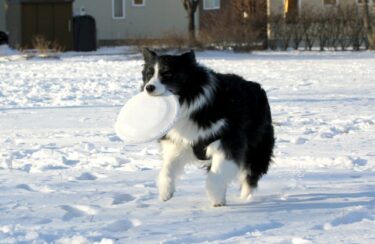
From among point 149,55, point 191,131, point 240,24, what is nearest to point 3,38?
point 240,24

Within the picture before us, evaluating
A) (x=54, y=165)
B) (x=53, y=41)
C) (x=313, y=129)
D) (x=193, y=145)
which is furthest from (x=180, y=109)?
(x=53, y=41)

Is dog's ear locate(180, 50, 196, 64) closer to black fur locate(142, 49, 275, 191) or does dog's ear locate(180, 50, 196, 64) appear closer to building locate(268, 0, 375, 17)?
black fur locate(142, 49, 275, 191)

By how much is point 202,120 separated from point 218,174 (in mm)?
466

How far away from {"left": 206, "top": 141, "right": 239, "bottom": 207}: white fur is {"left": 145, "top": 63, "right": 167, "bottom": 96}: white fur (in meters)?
0.66

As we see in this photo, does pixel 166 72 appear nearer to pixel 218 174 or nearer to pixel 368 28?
pixel 218 174

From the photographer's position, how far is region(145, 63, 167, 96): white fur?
573cm

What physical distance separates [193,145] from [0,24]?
148 ft

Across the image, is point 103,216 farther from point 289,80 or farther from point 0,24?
point 0,24

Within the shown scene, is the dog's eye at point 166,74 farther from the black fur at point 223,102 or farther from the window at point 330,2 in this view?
the window at point 330,2

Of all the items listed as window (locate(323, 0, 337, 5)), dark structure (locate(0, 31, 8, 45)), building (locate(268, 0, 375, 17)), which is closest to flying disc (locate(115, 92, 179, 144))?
building (locate(268, 0, 375, 17))

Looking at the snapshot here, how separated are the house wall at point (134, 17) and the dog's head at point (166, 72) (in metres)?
39.1

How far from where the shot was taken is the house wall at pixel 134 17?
147 feet

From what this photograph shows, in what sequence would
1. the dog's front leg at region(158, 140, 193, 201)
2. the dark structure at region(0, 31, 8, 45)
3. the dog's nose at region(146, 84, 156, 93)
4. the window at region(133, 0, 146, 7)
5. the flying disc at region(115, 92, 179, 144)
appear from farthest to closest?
the window at region(133, 0, 146, 7) < the dark structure at region(0, 31, 8, 45) < the dog's front leg at region(158, 140, 193, 201) < the flying disc at region(115, 92, 179, 144) < the dog's nose at region(146, 84, 156, 93)

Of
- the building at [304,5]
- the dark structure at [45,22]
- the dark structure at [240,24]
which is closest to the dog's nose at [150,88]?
the dark structure at [240,24]
